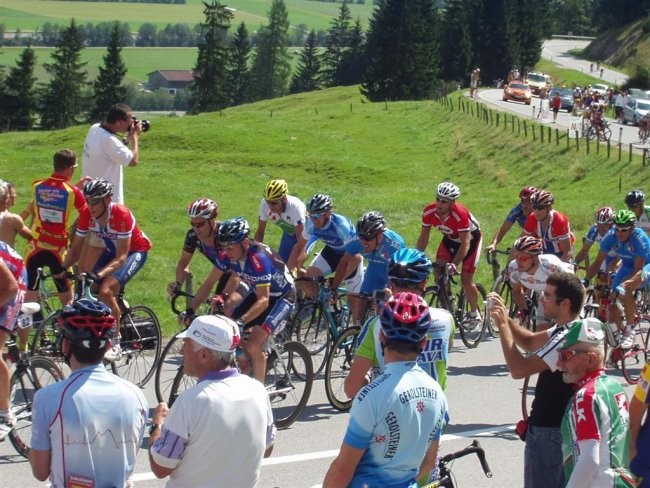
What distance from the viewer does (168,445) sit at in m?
5.04

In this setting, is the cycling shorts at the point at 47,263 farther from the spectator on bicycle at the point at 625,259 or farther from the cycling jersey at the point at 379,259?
the spectator on bicycle at the point at 625,259

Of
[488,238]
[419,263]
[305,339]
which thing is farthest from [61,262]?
[488,238]

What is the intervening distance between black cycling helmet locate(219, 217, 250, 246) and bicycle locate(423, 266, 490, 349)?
181 inches

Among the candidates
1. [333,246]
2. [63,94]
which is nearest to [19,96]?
[63,94]

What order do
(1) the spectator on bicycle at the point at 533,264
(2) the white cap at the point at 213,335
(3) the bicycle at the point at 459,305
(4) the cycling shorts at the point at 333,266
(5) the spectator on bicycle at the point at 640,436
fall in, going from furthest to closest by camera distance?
1. (3) the bicycle at the point at 459,305
2. (4) the cycling shorts at the point at 333,266
3. (1) the spectator on bicycle at the point at 533,264
4. (5) the spectator on bicycle at the point at 640,436
5. (2) the white cap at the point at 213,335

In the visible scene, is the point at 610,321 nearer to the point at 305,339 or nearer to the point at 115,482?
the point at 305,339

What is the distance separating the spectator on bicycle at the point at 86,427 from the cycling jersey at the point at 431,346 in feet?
5.19

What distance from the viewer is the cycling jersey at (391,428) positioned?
15.9 feet

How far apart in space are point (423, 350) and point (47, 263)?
22.2 feet

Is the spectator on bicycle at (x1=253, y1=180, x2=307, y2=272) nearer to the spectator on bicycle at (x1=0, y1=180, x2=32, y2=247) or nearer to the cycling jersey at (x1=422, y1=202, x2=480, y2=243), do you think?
the cycling jersey at (x1=422, y1=202, x2=480, y2=243)

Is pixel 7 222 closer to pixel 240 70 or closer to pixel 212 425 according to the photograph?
pixel 212 425

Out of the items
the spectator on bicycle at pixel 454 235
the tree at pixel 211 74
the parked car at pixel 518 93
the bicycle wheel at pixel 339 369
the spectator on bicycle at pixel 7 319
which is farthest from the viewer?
the tree at pixel 211 74

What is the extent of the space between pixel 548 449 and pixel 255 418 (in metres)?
2.04

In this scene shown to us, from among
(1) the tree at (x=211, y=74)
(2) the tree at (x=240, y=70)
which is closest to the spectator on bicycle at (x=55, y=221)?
(1) the tree at (x=211, y=74)
